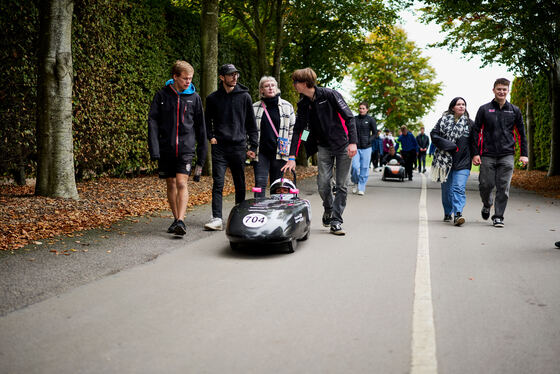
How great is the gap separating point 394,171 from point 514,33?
666 cm

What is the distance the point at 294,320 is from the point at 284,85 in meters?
24.9

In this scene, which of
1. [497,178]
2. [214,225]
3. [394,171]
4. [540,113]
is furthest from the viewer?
[540,113]

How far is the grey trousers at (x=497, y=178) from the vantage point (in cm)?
891

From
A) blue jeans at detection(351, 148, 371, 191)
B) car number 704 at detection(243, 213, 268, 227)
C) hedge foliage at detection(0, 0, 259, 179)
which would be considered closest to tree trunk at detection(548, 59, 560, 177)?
blue jeans at detection(351, 148, 371, 191)

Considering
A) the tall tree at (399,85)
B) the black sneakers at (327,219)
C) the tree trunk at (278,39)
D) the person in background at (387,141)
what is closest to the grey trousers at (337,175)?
the black sneakers at (327,219)

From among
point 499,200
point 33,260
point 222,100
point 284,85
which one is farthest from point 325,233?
point 284,85

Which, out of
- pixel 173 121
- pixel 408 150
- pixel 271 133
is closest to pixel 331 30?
pixel 408 150

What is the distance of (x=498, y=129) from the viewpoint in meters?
8.90

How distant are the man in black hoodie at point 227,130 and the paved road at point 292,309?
3.34 feet

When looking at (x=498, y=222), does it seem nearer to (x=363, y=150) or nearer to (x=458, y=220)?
(x=458, y=220)

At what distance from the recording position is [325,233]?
789 cm

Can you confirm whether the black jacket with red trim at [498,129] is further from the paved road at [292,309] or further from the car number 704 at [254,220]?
the car number 704 at [254,220]

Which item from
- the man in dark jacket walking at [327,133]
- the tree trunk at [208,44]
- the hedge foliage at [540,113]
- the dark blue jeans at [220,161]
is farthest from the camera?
the hedge foliage at [540,113]

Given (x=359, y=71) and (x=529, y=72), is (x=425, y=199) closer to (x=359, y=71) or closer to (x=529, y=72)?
(x=529, y=72)
